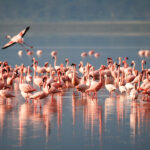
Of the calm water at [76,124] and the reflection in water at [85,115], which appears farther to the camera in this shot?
the reflection in water at [85,115]

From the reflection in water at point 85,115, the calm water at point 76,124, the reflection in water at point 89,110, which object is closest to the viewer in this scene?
the calm water at point 76,124

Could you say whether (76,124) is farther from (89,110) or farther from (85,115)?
(89,110)

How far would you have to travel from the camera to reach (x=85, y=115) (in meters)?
10.5

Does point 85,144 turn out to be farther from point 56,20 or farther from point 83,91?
point 56,20

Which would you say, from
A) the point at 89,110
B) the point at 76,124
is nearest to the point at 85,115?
the point at 89,110

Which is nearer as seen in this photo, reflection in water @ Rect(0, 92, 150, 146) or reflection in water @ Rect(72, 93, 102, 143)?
reflection in water @ Rect(0, 92, 150, 146)

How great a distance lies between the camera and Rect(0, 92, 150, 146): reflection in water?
9094mm

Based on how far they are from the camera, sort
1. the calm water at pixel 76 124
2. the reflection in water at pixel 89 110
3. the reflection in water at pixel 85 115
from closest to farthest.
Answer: the calm water at pixel 76 124 < the reflection in water at pixel 85 115 < the reflection in water at pixel 89 110

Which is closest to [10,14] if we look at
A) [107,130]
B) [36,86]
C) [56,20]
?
[56,20]

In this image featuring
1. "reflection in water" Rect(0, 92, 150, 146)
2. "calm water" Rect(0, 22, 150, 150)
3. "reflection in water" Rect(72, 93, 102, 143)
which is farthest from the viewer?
"reflection in water" Rect(72, 93, 102, 143)

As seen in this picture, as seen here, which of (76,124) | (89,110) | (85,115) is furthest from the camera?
(89,110)

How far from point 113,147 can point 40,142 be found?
1.14m

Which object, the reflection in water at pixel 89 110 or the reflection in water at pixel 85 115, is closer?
the reflection in water at pixel 85 115

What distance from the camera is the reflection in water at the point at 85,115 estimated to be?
9.09m
